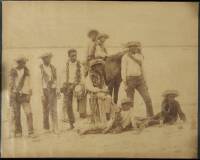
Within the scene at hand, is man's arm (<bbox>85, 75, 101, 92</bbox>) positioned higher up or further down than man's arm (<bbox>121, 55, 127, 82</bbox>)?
A: further down

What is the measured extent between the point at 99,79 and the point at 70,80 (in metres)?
0.08

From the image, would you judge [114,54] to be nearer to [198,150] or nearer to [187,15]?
[187,15]

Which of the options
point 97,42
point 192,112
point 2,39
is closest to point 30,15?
point 2,39

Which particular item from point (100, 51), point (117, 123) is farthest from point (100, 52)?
point (117, 123)

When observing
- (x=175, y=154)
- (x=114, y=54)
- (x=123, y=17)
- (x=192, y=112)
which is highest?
(x=123, y=17)

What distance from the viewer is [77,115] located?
2.81 ft

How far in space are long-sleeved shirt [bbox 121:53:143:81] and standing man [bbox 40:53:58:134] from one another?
20 centimetres

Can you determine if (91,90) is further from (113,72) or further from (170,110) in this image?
A: (170,110)

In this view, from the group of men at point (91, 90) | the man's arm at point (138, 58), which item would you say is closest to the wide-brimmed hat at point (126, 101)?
the group of men at point (91, 90)

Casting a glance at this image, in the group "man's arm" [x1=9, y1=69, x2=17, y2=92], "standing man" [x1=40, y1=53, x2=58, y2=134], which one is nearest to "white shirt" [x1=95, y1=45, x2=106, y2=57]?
"standing man" [x1=40, y1=53, x2=58, y2=134]

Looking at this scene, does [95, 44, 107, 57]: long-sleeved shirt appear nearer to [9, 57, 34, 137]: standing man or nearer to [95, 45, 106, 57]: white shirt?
[95, 45, 106, 57]: white shirt

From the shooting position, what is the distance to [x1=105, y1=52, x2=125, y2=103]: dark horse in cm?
86

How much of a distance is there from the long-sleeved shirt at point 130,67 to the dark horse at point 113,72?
0.01 m

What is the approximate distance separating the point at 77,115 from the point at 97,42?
0.21 meters
